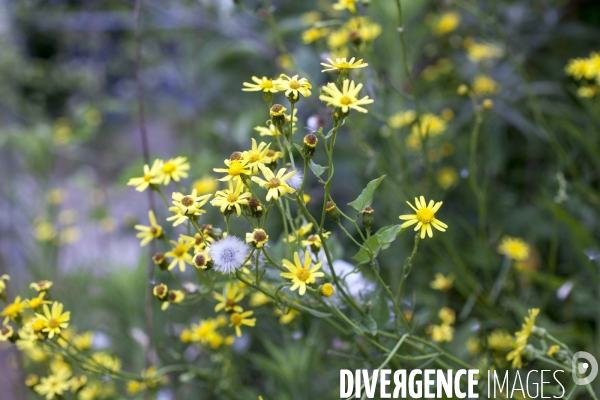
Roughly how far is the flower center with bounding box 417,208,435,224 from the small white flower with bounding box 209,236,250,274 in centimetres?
15

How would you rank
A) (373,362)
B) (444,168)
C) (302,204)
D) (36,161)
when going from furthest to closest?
(36,161)
(444,168)
(373,362)
(302,204)

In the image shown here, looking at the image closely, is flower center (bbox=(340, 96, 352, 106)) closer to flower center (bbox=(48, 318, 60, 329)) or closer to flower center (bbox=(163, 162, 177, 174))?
flower center (bbox=(163, 162, 177, 174))

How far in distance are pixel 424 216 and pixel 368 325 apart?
110 mm

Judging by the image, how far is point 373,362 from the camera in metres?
0.54

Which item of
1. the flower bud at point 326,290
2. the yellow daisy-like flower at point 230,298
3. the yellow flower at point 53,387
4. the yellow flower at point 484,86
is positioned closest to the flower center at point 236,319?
the yellow daisy-like flower at point 230,298

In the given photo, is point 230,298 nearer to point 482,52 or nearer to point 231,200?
point 231,200

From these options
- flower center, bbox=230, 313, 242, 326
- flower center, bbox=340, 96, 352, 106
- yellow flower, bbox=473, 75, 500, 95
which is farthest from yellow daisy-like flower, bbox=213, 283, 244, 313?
yellow flower, bbox=473, 75, 500, 95

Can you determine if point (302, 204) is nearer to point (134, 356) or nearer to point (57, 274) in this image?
point (134, 356)

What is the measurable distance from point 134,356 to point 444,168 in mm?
739

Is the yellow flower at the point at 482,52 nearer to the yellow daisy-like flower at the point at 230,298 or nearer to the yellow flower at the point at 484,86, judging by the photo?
the yellow flower at the point at 484,86

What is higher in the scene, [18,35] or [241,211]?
[18,35]

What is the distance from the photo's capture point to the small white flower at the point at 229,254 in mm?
424

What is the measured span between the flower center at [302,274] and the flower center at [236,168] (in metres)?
0.09

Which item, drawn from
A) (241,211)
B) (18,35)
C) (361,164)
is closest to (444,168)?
(361,164)
